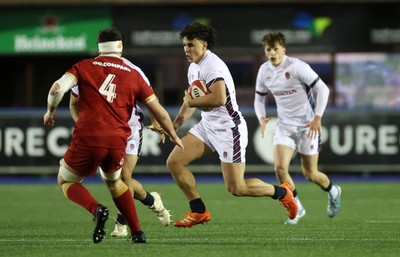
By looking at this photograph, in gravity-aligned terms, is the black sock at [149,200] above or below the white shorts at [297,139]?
below

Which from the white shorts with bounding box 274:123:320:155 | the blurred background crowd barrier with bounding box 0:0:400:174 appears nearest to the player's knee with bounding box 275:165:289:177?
the white shorts with bounding box 274:123:320:155

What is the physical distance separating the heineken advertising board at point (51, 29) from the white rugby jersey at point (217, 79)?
44.0 ft

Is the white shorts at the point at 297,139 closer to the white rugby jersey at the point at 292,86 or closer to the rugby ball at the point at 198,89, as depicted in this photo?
the white rugby jersey at the point at 292,86

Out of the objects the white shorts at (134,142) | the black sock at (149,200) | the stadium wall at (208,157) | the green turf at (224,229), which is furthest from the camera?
the stadium wall at (208,157)

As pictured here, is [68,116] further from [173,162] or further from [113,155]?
[113,155]

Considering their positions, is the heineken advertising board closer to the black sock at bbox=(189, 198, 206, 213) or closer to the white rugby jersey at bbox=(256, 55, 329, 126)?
the white rugby jersey at bbox=(256, 55, 329, 126)

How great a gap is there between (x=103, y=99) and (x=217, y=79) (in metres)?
1.70

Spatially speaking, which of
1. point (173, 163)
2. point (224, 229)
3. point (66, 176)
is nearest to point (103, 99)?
point (66, 176)

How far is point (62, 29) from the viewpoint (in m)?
25.0

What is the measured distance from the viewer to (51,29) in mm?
25062

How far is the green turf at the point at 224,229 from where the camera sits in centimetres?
998

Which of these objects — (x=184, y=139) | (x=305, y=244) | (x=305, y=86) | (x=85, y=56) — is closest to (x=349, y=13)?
(x=85, y=56)

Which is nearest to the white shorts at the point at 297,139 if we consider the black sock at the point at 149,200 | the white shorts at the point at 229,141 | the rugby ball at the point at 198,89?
the white shorts at the point at 229,141

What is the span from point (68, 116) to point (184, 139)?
9.36 metres
